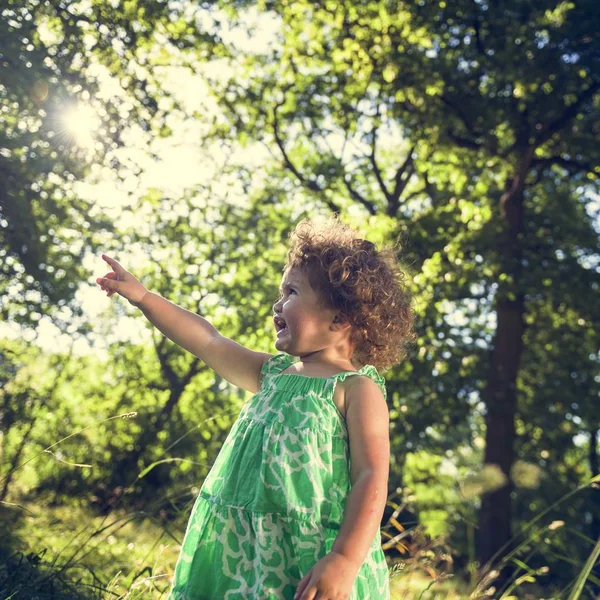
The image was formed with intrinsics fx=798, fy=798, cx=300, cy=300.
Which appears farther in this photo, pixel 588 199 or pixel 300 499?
pixel 588 199

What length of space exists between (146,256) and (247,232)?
118cm

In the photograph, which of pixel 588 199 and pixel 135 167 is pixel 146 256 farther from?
pixel 588 199

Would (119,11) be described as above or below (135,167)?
above

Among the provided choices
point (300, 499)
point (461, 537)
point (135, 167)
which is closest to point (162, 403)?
point (135, 167)

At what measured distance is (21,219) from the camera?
5.24 metres

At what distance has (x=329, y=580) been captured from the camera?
172 cm

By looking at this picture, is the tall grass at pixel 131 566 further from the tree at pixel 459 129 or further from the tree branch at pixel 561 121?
the tree branch at pixel 561 121

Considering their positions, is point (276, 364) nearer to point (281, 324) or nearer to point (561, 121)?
point (281, 324)

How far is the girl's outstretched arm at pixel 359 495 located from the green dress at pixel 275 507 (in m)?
0.07

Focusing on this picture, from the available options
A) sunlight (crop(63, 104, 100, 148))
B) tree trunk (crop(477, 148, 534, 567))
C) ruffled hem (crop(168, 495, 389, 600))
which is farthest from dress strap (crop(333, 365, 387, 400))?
tree trunk (crop(477, 148, 534, 567))

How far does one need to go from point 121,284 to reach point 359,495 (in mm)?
899

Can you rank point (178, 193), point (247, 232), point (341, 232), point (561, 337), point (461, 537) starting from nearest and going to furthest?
point (341, 232) → point (178, 193) → point (247, 232) → point (561, 337) → point (461, 537)

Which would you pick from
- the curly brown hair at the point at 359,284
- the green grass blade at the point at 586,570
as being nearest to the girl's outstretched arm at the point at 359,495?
the curly brown hair at the point at 359,284

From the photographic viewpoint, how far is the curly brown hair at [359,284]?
2217 mm
